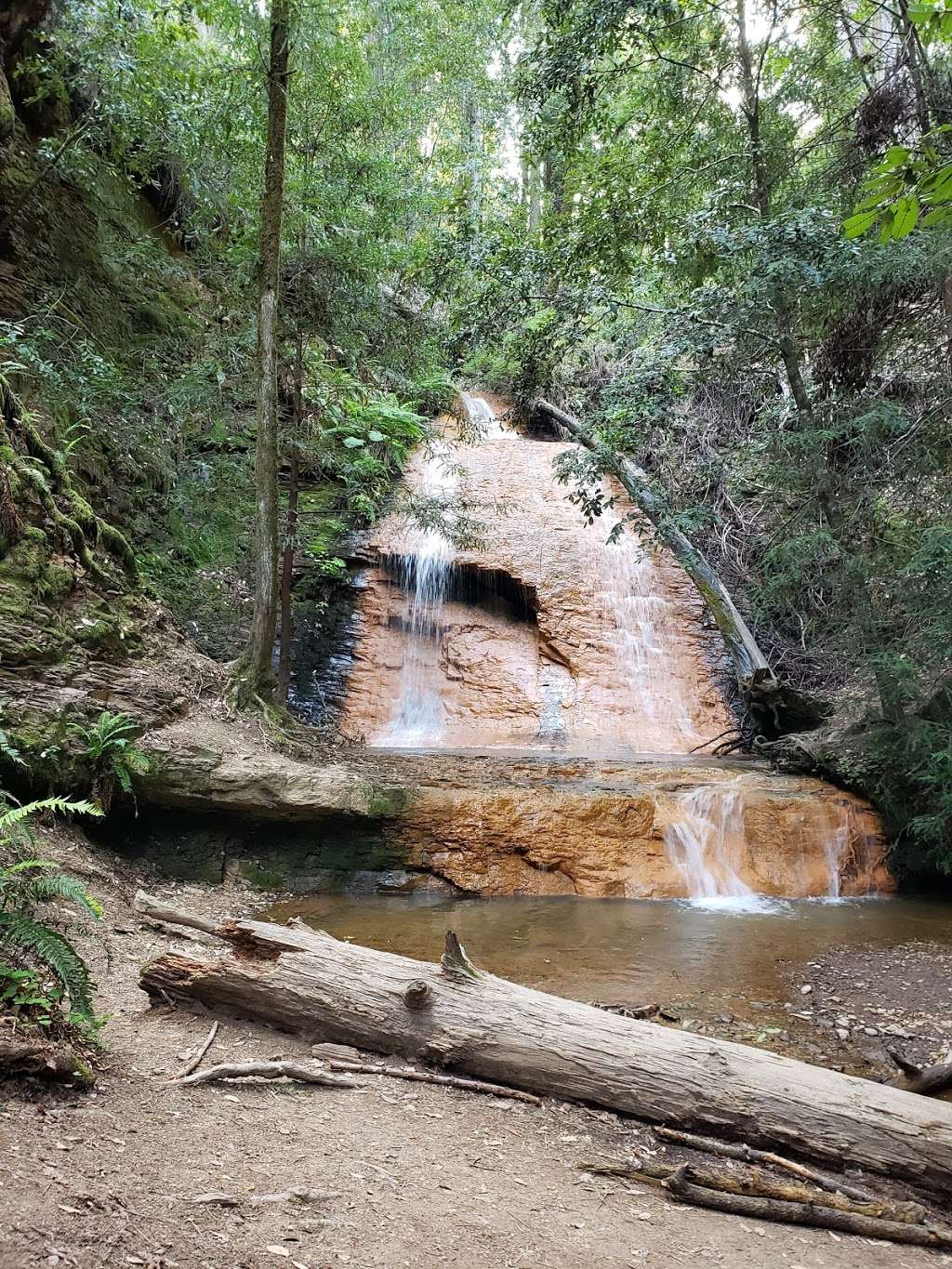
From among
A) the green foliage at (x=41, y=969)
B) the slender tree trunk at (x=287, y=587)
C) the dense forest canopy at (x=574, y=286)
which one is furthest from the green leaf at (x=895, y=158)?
the slender tree trunk at (x=287, y=587)

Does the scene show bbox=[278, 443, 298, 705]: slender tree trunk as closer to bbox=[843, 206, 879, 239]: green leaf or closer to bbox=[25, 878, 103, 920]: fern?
bbox=[25, 878, 103, 920]: fern

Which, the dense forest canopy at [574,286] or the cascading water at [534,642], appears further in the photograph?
the cascading water at [534,642]

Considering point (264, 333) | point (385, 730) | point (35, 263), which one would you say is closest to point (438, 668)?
point (385, 730)

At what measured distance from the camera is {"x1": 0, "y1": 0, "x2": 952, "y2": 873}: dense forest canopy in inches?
281

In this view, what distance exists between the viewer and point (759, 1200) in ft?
8.34

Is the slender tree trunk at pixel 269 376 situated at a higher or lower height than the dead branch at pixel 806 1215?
higher

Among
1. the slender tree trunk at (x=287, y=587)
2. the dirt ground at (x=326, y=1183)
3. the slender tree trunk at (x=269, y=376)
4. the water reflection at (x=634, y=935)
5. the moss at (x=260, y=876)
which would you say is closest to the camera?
the dirt ground at (x=326, y=1183)

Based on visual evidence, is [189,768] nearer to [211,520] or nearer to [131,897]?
[131,897]

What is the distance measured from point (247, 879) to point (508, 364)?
7.27 m

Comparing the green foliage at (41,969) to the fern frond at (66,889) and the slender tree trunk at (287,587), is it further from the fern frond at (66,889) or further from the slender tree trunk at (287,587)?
the slender tree trunk at (287,587)

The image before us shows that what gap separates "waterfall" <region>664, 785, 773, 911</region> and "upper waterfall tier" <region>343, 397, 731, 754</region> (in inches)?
136

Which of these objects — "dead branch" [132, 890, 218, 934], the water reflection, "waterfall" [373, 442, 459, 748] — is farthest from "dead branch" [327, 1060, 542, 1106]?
"waterfall" [373, 442, 459, 748]

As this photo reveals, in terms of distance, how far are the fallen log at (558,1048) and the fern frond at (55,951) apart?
82 centimetres

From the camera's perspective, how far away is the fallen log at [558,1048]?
2805 millimetres
